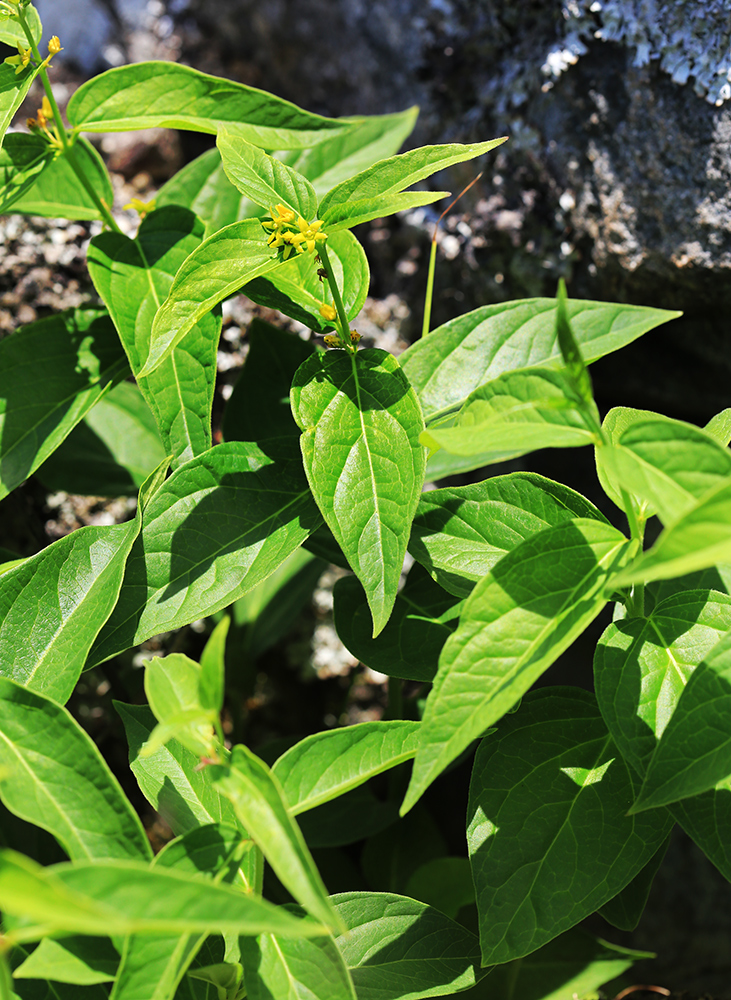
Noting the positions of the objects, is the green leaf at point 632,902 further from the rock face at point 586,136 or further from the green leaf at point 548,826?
the rock face at point 586,136

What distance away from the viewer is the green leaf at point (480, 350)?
111cm

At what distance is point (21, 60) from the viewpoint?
1045 mm

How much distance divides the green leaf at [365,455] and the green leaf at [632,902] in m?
0.59

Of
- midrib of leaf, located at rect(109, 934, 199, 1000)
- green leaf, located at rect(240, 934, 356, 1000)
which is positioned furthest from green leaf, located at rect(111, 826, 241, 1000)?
green leaf, located at rect(240, 934, 356, 1000)

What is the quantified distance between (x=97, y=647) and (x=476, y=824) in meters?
0.55

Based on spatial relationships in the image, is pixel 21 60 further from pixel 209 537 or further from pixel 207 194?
pixel 209 537

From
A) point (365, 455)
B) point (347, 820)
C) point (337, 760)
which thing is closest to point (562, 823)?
point (337, 760)

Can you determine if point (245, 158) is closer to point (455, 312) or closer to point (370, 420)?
point (370, 420)

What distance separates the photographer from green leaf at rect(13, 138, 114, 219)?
1.25 metres

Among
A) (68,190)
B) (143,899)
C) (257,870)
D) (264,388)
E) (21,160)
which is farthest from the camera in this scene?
(264,388)

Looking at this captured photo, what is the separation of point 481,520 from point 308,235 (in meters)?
0.44

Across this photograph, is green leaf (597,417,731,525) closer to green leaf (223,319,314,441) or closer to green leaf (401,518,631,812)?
green leaf (401,518,631,812)

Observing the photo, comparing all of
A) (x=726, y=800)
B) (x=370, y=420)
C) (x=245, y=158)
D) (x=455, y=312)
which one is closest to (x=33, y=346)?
(x=245, y=158)

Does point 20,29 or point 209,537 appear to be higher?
point 20,29
